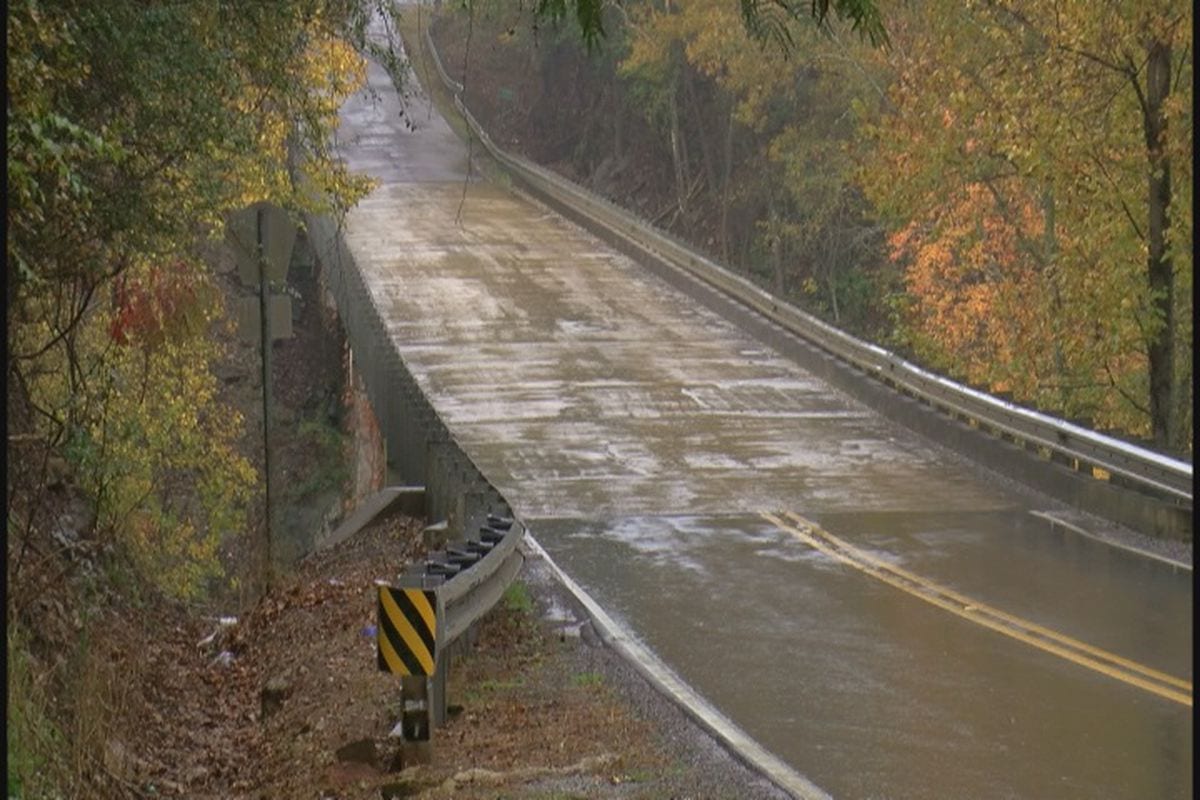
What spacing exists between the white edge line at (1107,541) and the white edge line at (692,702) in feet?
16.5

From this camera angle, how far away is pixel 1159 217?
2483 centimetres

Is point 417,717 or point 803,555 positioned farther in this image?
point 803,555

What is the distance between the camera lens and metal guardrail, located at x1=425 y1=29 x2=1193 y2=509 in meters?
18.1

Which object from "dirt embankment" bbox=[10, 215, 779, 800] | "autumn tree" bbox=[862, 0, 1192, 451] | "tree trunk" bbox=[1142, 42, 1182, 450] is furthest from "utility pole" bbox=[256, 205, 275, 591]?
"tree trunk" bbox=[1142, 42, 1182, 450]

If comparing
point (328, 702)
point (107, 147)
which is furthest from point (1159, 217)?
point (107, 147)

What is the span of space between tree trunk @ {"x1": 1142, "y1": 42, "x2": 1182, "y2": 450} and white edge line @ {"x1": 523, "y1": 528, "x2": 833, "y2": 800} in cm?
1159

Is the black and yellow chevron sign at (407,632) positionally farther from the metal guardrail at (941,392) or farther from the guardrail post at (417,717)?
the metal guardrail at (941,392)

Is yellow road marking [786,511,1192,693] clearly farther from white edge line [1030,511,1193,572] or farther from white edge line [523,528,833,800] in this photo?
white edge line [523,528,833,800]

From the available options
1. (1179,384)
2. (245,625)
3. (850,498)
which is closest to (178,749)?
(245,625)

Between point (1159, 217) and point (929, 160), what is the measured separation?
20.9ft

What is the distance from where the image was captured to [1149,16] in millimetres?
23922

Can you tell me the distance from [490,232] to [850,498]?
23.1 m

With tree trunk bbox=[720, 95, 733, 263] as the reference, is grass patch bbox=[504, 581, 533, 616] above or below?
below

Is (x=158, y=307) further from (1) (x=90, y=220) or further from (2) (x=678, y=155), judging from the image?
(2) (x=678, y=155)
